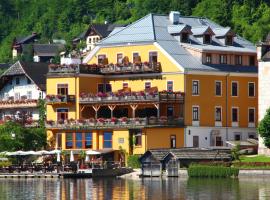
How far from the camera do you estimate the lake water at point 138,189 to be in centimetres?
11244

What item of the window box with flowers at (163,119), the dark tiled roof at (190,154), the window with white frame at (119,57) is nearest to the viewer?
the dark tiled roof at (190,154)

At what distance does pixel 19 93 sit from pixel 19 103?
2.30 meters

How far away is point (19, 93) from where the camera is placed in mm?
171000

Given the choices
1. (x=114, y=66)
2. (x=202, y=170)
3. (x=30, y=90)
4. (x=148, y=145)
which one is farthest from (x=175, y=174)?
(x=30, y=90)

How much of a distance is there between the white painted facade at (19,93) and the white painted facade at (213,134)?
23.1 m

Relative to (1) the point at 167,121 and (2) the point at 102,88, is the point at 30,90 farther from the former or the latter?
(1) the point at 167,121

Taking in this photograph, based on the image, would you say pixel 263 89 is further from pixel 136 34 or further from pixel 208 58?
pixel 136 34

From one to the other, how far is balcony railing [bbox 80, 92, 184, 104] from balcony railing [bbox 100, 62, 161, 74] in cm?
336

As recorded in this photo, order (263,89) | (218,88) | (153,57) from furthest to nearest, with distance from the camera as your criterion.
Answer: (218,88) < (153,57) < (263,89)

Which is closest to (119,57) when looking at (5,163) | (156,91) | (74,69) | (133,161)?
(74,69)

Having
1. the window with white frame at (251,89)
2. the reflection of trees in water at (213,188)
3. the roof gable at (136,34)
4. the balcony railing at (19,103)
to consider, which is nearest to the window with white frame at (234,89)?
the window with white frame at (251,89)

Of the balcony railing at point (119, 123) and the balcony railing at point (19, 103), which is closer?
the balcony railing at point (119, 123)

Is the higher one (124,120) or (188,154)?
(124,120)

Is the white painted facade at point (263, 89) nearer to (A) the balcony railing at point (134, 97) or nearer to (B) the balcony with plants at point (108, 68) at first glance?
(A) the balcony railing at point (134, 97)
